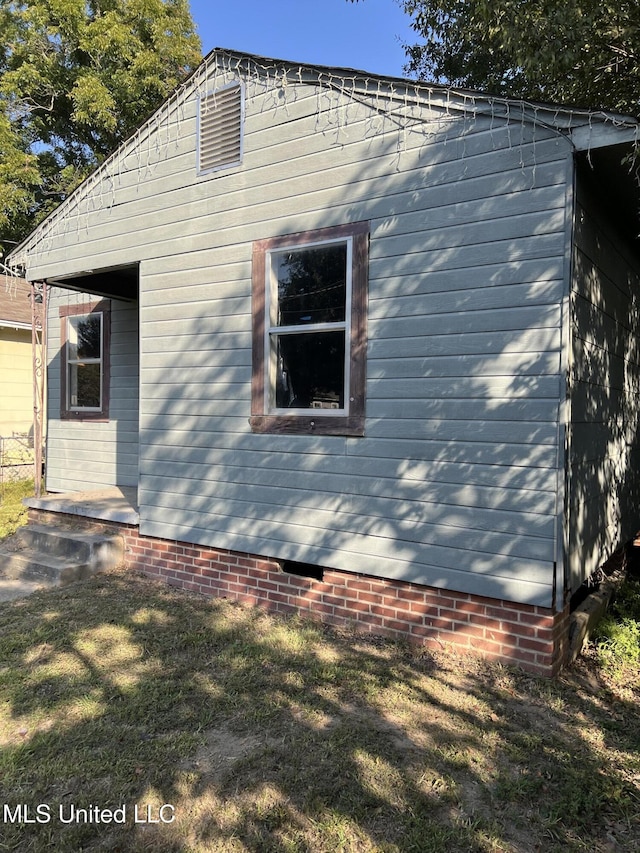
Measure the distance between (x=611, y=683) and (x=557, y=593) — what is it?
0.77 meters

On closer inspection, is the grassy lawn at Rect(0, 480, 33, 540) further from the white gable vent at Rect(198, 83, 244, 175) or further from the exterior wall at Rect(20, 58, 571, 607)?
the white gable vent at Rect(198, 83, 244, 175)

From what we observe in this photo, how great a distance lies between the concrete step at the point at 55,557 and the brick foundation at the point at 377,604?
31cm

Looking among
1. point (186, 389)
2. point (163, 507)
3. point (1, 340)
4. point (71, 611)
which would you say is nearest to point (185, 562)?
point (163, 507)

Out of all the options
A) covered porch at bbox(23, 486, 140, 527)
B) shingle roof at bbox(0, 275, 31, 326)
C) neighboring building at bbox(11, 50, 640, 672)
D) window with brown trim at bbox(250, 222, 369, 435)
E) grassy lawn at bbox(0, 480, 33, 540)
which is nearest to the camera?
neighboring building at bbox(11, 50, 640, 672)

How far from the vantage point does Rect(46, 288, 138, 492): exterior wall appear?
7.66 meters

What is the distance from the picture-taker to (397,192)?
418cm

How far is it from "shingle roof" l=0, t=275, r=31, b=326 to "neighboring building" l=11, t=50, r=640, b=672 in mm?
6563

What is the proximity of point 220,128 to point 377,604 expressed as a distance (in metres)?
4.34

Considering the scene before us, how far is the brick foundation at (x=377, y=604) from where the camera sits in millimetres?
3674

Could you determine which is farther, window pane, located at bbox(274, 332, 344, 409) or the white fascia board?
window pane, located at bbox(274, 332, 344, 409)

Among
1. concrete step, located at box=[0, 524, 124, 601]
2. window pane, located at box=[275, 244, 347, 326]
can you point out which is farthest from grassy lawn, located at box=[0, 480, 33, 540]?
window pane, located at box=[275, 244, 347, 326]

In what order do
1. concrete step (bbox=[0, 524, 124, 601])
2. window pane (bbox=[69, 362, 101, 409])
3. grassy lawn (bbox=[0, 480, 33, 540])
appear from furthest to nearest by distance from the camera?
window pane (bbox=[69, 362, 101, 409]) → grassy lawn (bbox=[0, 480, 33, 540]) → concrete step (bbox=[0, 524, 124, 601])

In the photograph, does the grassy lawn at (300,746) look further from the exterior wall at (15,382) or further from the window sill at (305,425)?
the exterior wall at (15,382)

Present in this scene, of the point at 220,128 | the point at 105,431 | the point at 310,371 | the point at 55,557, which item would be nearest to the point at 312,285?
the point at 310,371
